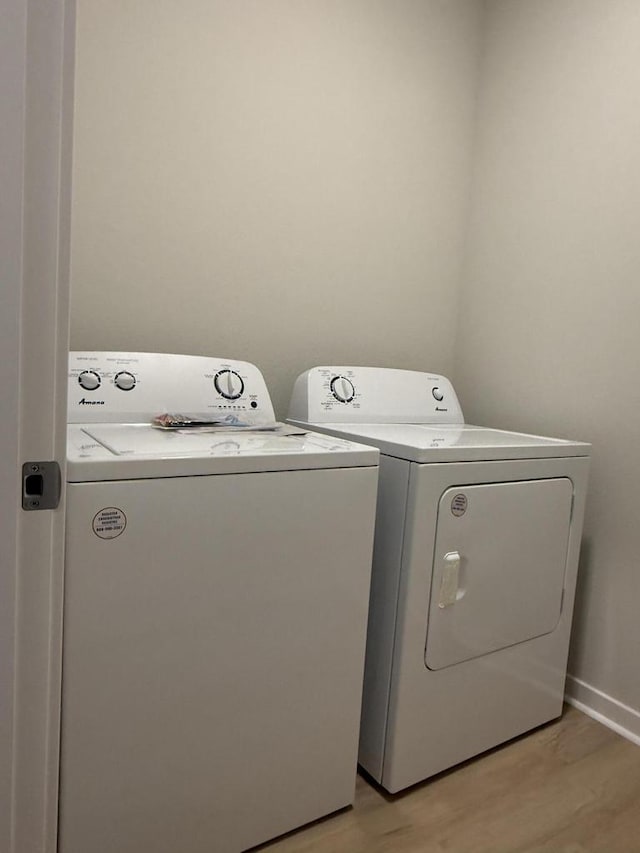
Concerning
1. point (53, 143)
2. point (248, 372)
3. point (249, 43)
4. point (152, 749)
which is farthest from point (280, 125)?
point (152, 749)

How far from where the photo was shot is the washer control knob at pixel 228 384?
1.56m

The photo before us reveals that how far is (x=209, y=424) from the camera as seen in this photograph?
1.42m

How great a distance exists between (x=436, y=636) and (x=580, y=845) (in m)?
0.52

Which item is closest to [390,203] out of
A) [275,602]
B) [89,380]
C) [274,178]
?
[274,178]

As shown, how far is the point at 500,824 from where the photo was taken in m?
1.33

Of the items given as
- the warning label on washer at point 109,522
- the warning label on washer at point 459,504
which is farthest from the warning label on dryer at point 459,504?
the warning label on washer at point 109,522

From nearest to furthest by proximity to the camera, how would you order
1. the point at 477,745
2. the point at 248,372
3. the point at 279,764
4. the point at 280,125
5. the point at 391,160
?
the point at 279,764, the point at 477,745, the point at 248,372, the point at 280,125, the point at 391,160

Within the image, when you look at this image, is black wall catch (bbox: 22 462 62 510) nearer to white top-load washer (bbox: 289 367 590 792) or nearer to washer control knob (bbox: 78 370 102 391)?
washer control knob (bbox: 78 370 102 391)

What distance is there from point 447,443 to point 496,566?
0.33 m

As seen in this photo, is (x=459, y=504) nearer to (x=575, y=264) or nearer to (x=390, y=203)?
(x=575, y=264)

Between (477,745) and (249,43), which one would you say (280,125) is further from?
(477,745)

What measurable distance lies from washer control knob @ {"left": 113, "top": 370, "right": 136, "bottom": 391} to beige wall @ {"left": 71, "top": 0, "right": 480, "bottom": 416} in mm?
201

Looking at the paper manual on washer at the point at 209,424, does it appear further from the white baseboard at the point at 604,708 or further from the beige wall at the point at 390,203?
the white baseboard at the point at 604,708

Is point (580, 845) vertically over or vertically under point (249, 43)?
under
